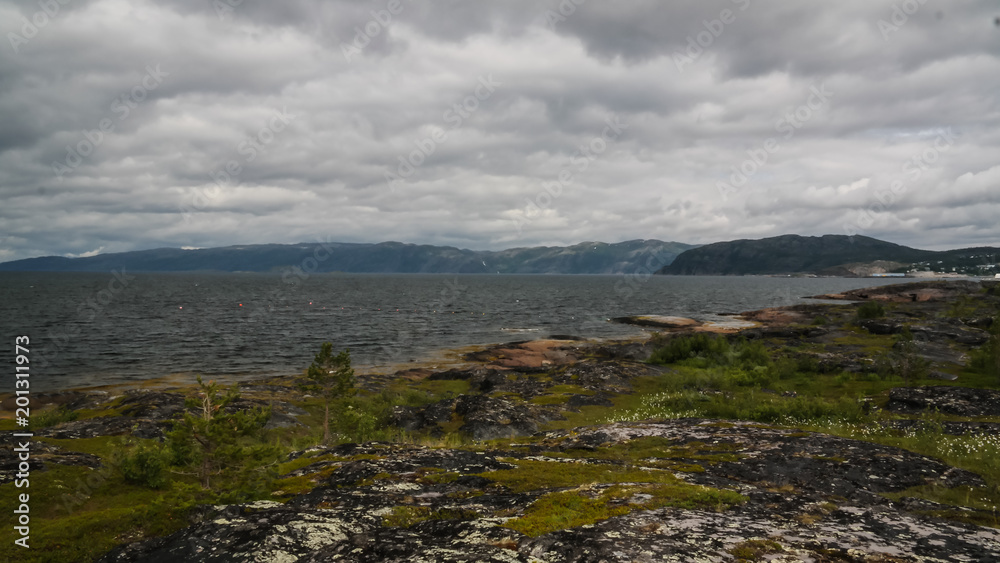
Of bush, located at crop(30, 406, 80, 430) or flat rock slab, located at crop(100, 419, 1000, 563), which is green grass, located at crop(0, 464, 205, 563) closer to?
flat rock slab, located at crop(100, 419, 1000, 563)

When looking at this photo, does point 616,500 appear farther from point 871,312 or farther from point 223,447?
point 871,312

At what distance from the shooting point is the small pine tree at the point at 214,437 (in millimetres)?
10562

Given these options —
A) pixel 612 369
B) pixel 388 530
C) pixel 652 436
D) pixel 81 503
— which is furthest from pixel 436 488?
pixel 612 369

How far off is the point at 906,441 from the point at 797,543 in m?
14.2

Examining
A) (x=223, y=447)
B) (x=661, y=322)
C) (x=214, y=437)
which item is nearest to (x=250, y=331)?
(x=661, y=322)

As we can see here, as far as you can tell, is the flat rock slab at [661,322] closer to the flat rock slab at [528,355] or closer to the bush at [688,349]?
the flat rock slab at [528,355]

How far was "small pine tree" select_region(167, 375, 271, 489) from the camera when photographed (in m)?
10.6

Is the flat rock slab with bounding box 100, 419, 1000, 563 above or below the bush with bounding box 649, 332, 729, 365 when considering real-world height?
above

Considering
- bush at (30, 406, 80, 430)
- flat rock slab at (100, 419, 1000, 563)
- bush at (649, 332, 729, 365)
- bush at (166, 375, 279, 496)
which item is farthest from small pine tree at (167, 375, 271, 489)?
bush at (649, 332, 729, 365)

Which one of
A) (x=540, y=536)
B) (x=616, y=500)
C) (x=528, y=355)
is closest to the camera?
(x=540, y=536)

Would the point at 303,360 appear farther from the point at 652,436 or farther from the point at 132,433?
the point at 652,436

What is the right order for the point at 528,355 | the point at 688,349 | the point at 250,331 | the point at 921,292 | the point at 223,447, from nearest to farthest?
1. the point at 223,447
2. the point at 688,349
3. the point at 528,355
4. the point at 250,331
5. the point at 921,292

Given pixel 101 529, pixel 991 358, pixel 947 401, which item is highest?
pixel 101 529

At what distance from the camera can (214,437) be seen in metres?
10.5
